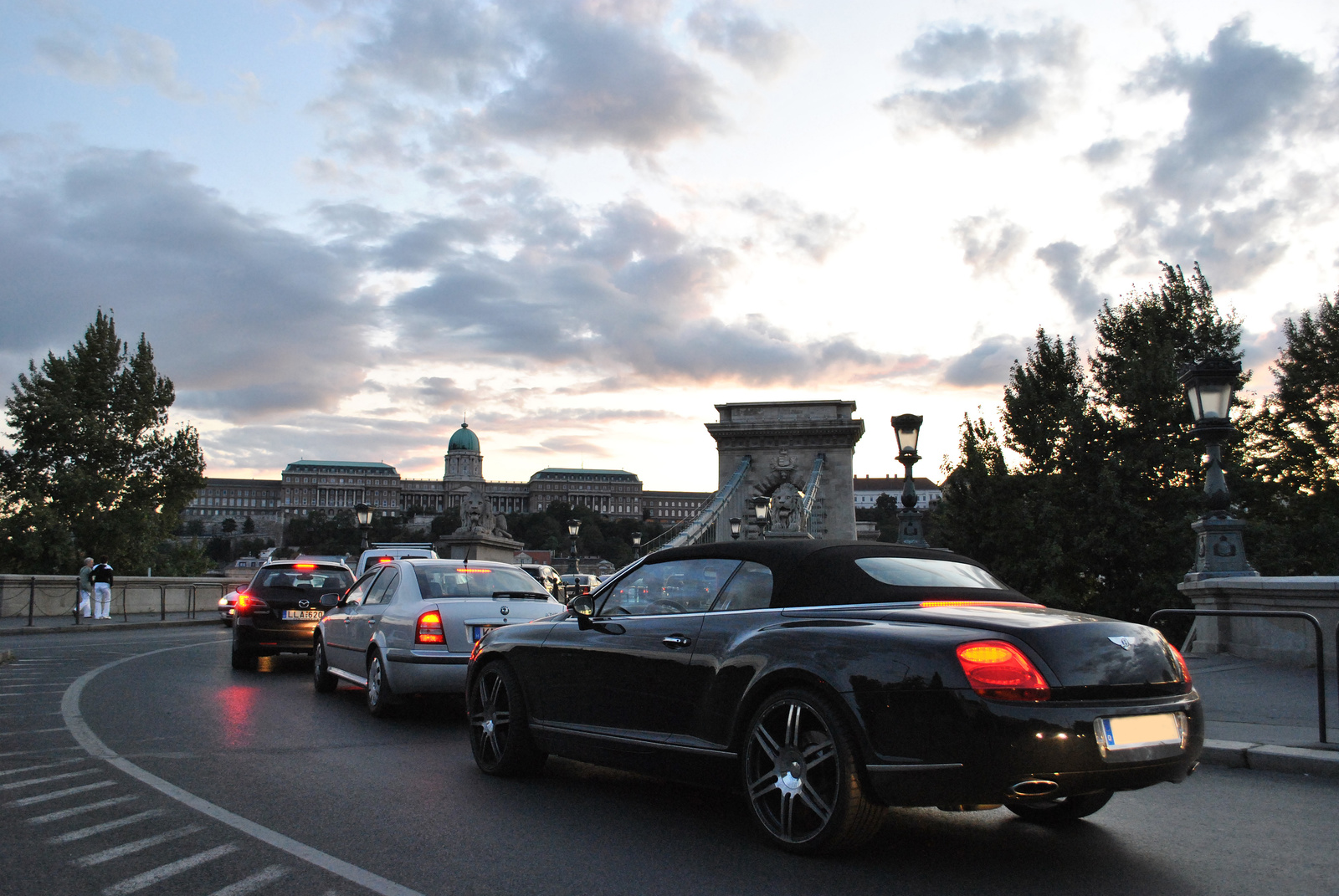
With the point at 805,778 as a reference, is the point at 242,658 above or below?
below

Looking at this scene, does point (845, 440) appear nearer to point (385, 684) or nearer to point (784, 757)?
point (385, 684)

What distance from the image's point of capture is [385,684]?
328 inches

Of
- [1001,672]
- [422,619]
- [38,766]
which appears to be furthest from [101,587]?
[1001,672]

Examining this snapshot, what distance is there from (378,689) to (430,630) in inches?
32.3

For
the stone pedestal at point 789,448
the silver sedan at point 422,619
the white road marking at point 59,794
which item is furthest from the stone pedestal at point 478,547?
the white road marking at point 59,794

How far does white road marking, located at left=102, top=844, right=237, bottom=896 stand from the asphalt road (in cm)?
1

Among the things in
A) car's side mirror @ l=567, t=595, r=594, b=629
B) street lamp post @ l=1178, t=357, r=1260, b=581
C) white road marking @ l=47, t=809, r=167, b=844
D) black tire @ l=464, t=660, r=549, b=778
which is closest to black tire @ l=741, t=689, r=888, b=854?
car's side mirror @ l=567, t=595, r=594, b=629

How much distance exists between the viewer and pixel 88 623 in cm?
2272

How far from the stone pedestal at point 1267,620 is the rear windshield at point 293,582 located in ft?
33.3

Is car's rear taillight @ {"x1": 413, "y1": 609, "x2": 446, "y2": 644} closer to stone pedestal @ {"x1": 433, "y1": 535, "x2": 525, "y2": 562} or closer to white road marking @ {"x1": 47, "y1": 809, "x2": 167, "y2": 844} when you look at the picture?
white road marking @ {"x1": 47, "y1": 809, "x2": 167, "y2": 844}

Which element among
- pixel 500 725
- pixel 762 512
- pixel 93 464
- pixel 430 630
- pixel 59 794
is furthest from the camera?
pixel 93 464

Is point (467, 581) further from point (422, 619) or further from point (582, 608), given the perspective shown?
point (582, 608)

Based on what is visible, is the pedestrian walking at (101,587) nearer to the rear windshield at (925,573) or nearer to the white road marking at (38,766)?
the white road marking at (38,766)

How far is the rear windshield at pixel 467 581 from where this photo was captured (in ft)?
28.8
